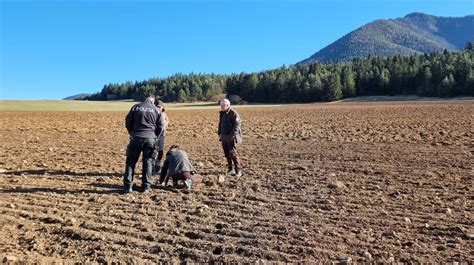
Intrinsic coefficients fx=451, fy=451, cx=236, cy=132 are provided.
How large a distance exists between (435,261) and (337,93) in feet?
308

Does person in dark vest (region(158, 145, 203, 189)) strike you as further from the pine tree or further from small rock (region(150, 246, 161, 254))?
the pine tree

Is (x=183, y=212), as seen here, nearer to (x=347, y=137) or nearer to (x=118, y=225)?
(x=118, y=225)

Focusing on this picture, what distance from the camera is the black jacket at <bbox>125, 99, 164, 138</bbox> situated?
899 centimetres

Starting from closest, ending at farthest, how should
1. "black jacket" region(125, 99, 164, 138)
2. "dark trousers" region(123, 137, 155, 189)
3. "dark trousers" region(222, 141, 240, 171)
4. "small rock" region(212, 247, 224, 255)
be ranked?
"small rock" region(212, 247, 224, 255) < "dark trousers" region(123, 137, 155, 189) < "black jacket" region(125, 99, 164, 138) < "dark trousers" region(222, 141, 240, 171)

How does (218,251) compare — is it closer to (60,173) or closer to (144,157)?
(144,157)

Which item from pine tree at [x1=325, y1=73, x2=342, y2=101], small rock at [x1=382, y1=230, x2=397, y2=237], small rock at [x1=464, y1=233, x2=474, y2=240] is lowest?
small rock at [x1=464, y1=233, x2=474, y2=240]

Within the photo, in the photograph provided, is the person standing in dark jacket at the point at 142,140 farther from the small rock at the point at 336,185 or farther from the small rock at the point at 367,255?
the small rock at the point at 367,255

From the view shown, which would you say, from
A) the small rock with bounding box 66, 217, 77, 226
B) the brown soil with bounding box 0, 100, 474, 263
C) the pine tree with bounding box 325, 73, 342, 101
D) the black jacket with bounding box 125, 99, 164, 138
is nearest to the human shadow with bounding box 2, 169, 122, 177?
the brown soil with bounding box 0, 100, 474, 263

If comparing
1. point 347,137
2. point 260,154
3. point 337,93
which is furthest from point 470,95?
point 260,154

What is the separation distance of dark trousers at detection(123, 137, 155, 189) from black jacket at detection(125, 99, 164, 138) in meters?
0.12

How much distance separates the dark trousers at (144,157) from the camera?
29.1ft

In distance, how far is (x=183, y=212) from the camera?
7238 millimetres

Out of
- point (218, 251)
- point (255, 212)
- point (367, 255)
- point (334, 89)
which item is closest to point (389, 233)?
point (367, 255)

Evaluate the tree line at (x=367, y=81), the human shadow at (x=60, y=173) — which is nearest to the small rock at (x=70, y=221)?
the human shadow at (x=60, y=173)
